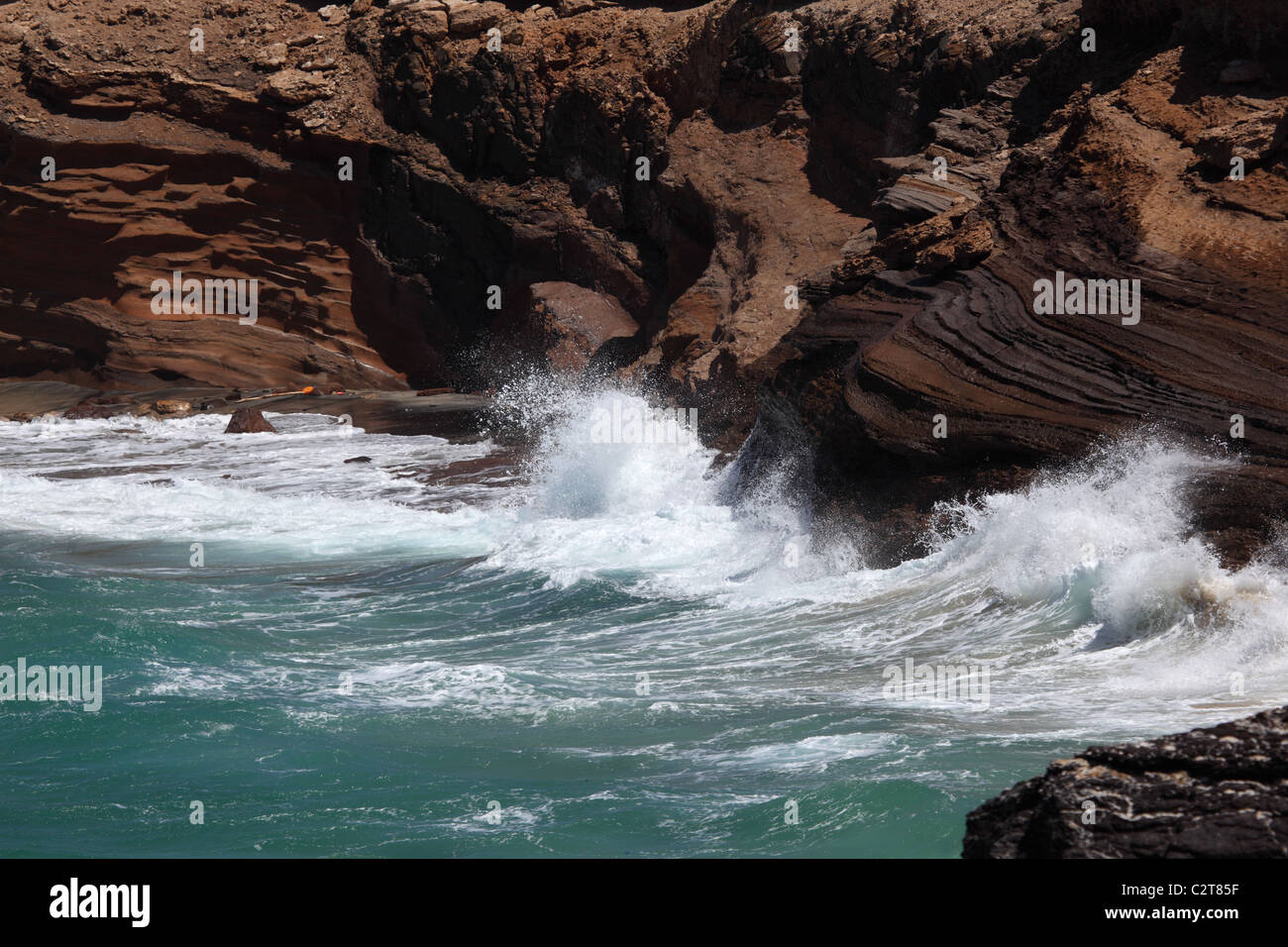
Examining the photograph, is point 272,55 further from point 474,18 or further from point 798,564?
point 798,564

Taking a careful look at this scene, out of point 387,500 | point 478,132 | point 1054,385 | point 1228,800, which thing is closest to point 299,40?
point 478,132

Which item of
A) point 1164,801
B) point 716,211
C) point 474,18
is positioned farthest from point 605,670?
point 474,18

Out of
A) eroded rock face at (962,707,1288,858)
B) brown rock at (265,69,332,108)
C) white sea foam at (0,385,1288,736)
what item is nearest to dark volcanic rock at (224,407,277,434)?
white sea foam at (0,385,1288,736)

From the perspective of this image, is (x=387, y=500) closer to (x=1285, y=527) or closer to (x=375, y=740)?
(x=375, y=740)

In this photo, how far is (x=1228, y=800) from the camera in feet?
9.43

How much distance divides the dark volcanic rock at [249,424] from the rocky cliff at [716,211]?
13.1ft

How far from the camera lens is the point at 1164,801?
2.92 m

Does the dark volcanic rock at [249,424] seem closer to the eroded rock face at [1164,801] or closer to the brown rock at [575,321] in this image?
the brown rock at [575,321]

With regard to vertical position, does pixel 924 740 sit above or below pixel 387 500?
below

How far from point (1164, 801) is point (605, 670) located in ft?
16.0

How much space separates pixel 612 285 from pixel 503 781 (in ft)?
57.6

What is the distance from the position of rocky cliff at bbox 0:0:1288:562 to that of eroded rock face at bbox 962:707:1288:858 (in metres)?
4.69

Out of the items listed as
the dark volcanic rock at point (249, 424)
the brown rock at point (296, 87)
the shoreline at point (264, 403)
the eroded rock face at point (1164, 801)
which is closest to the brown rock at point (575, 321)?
the shoreline at point (264, 403)

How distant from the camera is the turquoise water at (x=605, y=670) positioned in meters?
4.96
